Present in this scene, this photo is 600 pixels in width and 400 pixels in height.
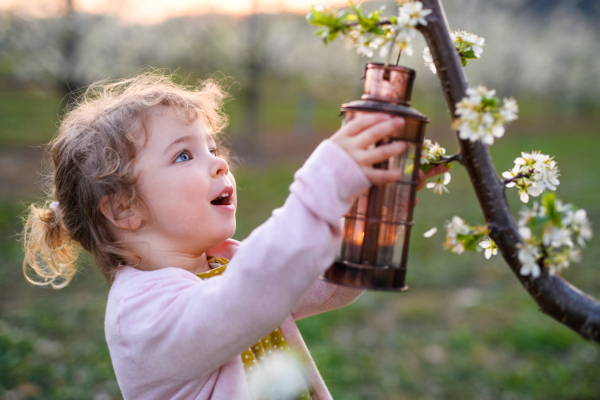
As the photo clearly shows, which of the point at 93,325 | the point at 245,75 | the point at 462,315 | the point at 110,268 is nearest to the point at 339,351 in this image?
the point at 462,315

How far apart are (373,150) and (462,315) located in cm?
453

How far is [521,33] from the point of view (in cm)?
3034

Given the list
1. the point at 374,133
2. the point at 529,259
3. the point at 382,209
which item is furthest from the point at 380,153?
the point at 529,259

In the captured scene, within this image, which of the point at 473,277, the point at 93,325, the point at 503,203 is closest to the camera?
the point at 503,203

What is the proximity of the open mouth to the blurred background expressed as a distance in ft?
3.66

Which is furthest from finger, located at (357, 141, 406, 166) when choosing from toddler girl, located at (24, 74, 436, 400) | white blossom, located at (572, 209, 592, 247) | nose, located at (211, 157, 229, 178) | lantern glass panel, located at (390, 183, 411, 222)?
nose, located at (211, 157, 229, 178)

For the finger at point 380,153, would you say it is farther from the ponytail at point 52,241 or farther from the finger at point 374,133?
the ponytail at point 52,241

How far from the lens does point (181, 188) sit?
59.6 inches

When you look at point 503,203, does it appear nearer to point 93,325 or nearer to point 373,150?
point 373,150

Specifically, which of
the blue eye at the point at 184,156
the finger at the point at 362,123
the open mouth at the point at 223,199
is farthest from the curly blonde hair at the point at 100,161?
the finger at the point at 362,123

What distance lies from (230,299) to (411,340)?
3855mm

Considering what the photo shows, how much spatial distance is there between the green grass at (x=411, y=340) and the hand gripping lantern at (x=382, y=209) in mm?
2819

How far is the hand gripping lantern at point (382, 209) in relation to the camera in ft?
3.81

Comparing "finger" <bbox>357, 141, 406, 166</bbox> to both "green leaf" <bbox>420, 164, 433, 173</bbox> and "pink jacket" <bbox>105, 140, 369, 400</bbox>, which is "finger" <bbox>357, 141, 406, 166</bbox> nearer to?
"pink jacket" <bbox>105, 140, 369, 400</bbox>
